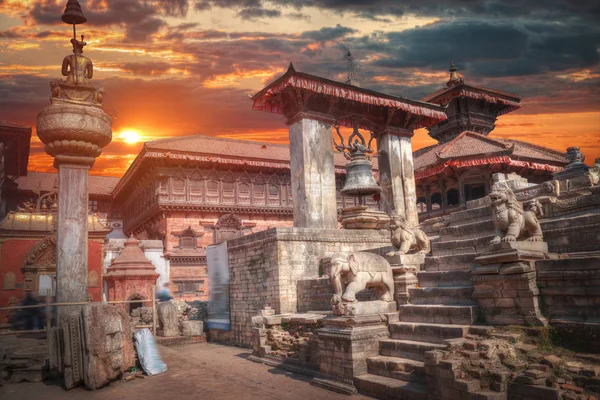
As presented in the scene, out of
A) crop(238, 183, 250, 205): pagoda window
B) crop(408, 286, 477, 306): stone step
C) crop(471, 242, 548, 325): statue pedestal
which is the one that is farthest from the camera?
crop(238, 183, 250, 205): pagoda window

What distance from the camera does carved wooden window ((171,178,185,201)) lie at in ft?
103

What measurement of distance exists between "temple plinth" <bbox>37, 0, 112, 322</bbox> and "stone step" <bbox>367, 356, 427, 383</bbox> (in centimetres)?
777

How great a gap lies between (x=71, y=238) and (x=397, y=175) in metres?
11.0

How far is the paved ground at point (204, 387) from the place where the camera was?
28.3 ft

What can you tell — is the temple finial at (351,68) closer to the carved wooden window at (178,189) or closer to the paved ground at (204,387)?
the paved ground at (204,387)

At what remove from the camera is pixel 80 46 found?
1282 cm

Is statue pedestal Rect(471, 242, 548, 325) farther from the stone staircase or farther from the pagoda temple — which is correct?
the pagoda temple

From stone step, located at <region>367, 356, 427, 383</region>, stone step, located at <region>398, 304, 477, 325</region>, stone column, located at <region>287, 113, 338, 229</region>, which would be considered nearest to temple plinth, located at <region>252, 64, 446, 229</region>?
stone column, located at <region>287, 113, 338, 229</region>

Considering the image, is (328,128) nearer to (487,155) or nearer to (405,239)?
(405,239)

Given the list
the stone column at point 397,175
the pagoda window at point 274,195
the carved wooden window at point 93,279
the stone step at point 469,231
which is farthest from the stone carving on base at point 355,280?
the pagoda window at point 274,195

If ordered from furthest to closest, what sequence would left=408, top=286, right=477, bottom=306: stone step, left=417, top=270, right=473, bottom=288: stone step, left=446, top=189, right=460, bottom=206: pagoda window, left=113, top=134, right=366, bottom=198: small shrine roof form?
left=113, top=134, right=366, bottom=198: small shrine roof < left=446, top=189, right=460, bottom=206: pagoda window < left=417, top=270, right=473, bottom=288: stone step < left=408, top=286, right=477, bottom=306: stone step

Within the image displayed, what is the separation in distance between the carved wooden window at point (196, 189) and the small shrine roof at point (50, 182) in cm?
1180

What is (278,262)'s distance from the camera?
12883mm

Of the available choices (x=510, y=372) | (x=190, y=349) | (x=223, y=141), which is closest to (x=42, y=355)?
(x=190, y=349)
